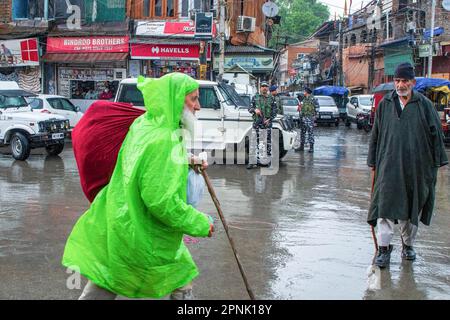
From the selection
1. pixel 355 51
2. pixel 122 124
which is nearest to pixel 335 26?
pixel 355 51

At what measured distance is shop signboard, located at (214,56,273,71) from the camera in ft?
92.0

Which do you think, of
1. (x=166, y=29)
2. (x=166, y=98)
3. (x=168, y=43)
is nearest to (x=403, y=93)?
(x=166, y=98)

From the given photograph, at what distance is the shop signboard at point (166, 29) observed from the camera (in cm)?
2203

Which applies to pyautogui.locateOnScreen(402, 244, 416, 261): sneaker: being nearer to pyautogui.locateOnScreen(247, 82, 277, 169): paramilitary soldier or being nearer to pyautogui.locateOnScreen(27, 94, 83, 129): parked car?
pyautogui.locateOnScreen(247, 82, 277, 169): paramilitary soldier

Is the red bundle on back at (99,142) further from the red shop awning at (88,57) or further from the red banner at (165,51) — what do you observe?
the red shop awning at (88,57)

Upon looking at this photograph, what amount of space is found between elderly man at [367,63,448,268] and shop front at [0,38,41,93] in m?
20.3

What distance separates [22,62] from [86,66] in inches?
104

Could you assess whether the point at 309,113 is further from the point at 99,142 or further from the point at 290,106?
the point at 290,106

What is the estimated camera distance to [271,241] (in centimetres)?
618

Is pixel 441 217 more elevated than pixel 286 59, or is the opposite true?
pixel 286 59

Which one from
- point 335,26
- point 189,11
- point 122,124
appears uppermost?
point 335,26
